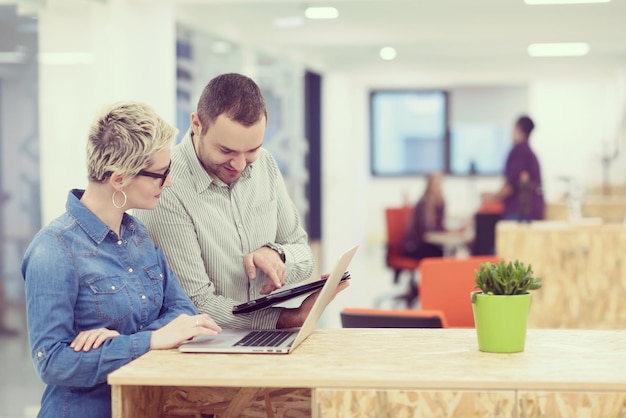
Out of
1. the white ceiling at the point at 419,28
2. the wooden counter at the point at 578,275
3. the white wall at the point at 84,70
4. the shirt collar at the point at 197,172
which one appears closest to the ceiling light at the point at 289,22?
the white ceiling at the point at 419,28

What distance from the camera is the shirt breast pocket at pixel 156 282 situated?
7.54 ft

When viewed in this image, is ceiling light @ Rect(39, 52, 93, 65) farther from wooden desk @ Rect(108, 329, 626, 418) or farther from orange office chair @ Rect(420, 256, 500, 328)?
wooden desk @ Rect(108, 329, 626, 418)

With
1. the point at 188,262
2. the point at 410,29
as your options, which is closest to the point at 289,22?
the point at 410,29

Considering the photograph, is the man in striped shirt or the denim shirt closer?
the denim shirt

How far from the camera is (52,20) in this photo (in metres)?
4.78

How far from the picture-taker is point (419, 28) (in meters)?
7.95

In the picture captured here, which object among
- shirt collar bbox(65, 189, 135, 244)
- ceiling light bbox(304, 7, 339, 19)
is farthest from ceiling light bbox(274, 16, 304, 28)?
shirt collar bbox(65, 189, 135, 244)

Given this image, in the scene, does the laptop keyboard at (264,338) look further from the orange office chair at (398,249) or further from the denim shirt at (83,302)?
the orange office chair at (398,249)

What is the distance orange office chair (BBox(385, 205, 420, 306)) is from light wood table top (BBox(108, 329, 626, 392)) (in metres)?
7.02

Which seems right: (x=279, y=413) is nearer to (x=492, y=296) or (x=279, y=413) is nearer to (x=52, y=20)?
(x=492, y=296)

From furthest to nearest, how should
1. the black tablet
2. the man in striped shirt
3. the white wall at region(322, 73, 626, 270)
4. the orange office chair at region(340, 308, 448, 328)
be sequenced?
the white wall at region(322, 73, 626, 270), the orange office chair at region(340, 308, 448, 328), the man in striped shirt, the black tablet

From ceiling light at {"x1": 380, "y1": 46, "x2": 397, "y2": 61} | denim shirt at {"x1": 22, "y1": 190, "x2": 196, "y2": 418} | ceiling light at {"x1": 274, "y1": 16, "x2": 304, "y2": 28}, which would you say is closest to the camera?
denim shirt at {"x1": 22, "y1": 190, "x2": 196, "y2": 418}

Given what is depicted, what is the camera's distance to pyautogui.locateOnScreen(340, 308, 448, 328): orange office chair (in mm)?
3438

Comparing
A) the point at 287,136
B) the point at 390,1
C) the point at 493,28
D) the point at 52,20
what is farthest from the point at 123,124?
the point at 287,136
